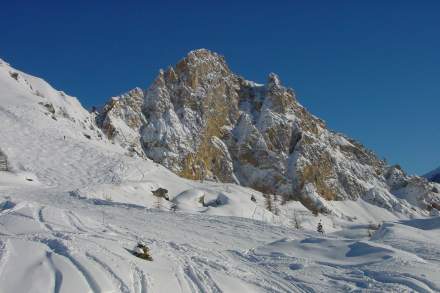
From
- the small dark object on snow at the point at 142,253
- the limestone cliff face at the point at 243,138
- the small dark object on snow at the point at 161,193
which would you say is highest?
the limestone cliff face at the point at 243,138

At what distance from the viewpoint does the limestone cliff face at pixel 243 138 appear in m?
99.9

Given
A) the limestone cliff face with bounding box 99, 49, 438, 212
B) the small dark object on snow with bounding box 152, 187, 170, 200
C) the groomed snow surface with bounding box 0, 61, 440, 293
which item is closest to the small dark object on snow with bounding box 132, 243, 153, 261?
the groomed snow surface with bounding box 0, 61, 440, 293

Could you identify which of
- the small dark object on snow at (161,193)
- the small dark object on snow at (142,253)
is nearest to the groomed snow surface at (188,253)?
the small dark object on snow at (142,253)

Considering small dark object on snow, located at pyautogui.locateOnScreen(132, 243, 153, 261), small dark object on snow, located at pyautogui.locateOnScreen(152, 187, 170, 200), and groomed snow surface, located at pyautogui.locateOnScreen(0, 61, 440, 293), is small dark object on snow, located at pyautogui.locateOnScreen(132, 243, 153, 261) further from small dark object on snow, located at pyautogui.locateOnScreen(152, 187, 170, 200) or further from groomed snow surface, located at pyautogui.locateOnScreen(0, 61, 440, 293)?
small dark object on snow, located at pyautogui.locateOnScreen(152, 187, 170, 200)

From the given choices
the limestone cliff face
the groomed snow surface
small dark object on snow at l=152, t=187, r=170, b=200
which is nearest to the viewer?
the groomed snow surface

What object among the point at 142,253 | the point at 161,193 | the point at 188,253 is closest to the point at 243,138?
the point at 161,193

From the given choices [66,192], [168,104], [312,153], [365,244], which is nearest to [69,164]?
[66,192]

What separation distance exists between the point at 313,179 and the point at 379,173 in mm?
20999

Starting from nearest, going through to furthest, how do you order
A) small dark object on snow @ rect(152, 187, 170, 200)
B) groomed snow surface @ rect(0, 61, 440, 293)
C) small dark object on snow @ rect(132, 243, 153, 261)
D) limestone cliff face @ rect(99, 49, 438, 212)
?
groomed snow surface @ rect(0, 61, 440, 293) < small dark object on snow @ rect(132, 243, 153, 261) < small dark object on snow @ rect(152, 187, 170, 200) < limestone cliff face @ rect(99, 49, 438, 212)

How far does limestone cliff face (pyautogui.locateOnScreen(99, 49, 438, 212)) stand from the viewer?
99.9 meters

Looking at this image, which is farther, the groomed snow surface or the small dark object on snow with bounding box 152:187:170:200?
the small dark object on snow with bounding box 152:187:170:200

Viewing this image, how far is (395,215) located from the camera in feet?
330

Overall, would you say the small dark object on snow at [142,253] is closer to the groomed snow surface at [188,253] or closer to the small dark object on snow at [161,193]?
the groomed snow surface at [188,253]

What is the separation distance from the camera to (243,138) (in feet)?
361
